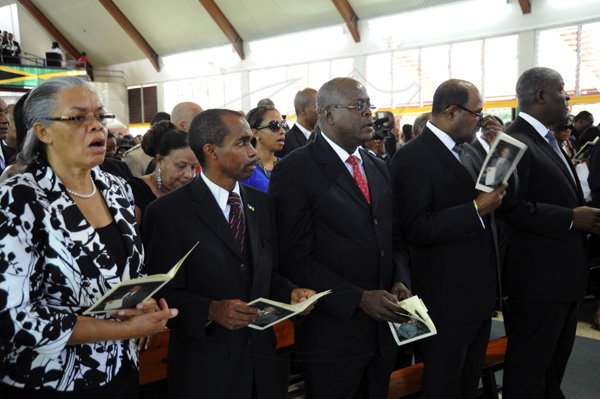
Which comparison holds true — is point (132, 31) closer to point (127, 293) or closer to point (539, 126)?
point (539, 126)

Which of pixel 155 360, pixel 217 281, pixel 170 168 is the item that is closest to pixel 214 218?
pixel 217 281

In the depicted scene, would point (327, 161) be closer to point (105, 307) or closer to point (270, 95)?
point (105, 307)

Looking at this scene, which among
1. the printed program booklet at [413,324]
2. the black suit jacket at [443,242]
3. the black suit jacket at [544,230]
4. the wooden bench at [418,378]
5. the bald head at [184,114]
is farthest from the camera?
the bald head at [184,114]

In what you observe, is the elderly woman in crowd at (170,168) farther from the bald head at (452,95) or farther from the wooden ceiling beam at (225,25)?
the wooden ceiling beam at (225,25)

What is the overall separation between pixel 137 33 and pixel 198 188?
741 inches

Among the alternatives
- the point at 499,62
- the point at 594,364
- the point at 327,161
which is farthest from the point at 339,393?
the point at 499,62

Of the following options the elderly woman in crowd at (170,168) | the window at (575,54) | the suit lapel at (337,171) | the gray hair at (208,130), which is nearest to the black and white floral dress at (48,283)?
the gray hair at (208,130)

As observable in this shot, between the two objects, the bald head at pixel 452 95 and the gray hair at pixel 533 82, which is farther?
the gray hair at pixel 533 82

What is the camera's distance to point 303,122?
449cm

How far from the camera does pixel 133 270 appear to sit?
173cm

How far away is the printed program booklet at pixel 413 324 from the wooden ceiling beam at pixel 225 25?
15398 mm

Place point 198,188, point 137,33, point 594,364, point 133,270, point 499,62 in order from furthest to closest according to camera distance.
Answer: point 137,33 → point 499,62 → point 594,364 → point 198,188 → point 133,270

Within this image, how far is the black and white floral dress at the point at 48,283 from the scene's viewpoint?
145 cm

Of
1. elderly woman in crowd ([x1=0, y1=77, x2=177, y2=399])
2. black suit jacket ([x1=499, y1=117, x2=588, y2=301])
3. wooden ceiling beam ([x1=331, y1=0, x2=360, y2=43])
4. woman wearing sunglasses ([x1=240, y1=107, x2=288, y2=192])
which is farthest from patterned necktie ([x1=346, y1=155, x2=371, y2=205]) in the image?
wooden ceiling beam ([x1=331, y1=0, x2=360, y2=43])
